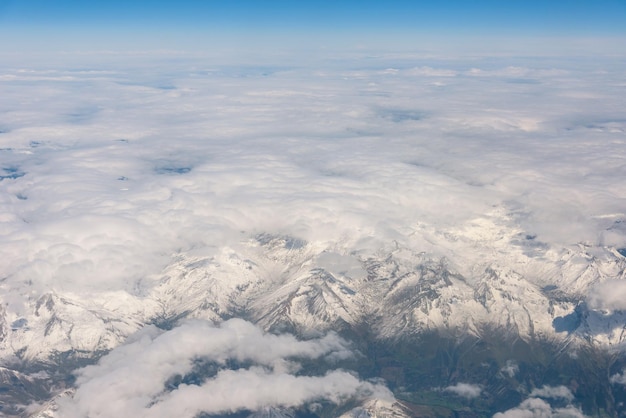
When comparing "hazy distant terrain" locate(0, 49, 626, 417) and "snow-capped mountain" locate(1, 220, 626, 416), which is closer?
"hazy distant terrain" locate(0, 49, 626, 417)

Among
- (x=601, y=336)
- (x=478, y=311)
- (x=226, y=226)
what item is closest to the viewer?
(x=601, y=336)

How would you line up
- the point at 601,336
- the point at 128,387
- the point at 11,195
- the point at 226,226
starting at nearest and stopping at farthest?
1. the point at 128,387
2. the point at 601,336
3. the point at 226,226
4. the point at 11,195

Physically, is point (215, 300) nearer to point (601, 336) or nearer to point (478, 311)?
point (478, 311)

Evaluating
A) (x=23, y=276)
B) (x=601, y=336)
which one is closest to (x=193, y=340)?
(x=23, y=276)

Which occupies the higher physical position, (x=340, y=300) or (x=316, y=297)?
(x=316, y=297)

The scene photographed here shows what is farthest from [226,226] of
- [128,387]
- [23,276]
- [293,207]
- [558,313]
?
[558,313]

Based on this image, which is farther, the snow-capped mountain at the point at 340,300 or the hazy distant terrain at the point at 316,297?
the snow-capped mountain at the point at 340,300

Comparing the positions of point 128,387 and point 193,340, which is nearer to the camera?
point 128,387

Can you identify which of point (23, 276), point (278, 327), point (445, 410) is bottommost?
point (445, 410)

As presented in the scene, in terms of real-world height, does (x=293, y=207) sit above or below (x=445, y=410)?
above
